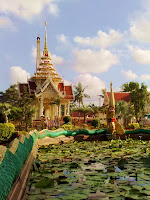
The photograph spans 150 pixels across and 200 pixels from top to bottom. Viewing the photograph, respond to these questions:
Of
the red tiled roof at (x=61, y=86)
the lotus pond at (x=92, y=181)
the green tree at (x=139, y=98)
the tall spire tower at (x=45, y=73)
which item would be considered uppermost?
the tall spire tower at (x=45, y=73)

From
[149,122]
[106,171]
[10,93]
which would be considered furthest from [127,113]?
[10,93]

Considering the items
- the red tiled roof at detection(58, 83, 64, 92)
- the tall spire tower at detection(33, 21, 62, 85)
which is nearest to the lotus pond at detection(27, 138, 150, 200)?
the tall spire tower at detection(33, 21, 62, 85)

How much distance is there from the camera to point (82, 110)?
28.1 metres

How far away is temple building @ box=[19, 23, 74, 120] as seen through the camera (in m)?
27.1

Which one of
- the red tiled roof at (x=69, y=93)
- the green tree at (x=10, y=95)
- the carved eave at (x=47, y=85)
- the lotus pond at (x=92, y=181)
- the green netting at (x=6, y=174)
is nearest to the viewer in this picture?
A: the green netting at (x=6, y=174)

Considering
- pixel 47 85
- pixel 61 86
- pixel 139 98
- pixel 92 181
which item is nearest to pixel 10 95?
pixel 61 86

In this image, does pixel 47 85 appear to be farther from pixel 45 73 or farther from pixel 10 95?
pixel 10 95

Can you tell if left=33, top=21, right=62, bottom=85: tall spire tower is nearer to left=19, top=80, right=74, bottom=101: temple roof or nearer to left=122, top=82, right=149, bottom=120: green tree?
left=19, top=80, right=74, bottom=101: temple roof

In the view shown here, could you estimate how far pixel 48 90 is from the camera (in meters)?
27.1

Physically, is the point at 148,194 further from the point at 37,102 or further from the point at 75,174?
the point at 37,102

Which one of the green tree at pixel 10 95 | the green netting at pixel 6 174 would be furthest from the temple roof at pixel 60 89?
the green netting at pixel 6 174

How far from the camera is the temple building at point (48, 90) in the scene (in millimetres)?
27062

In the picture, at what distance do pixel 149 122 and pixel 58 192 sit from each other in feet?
66.6

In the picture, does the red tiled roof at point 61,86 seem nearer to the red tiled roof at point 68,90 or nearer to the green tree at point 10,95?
the red tiled roof at point 68,90
